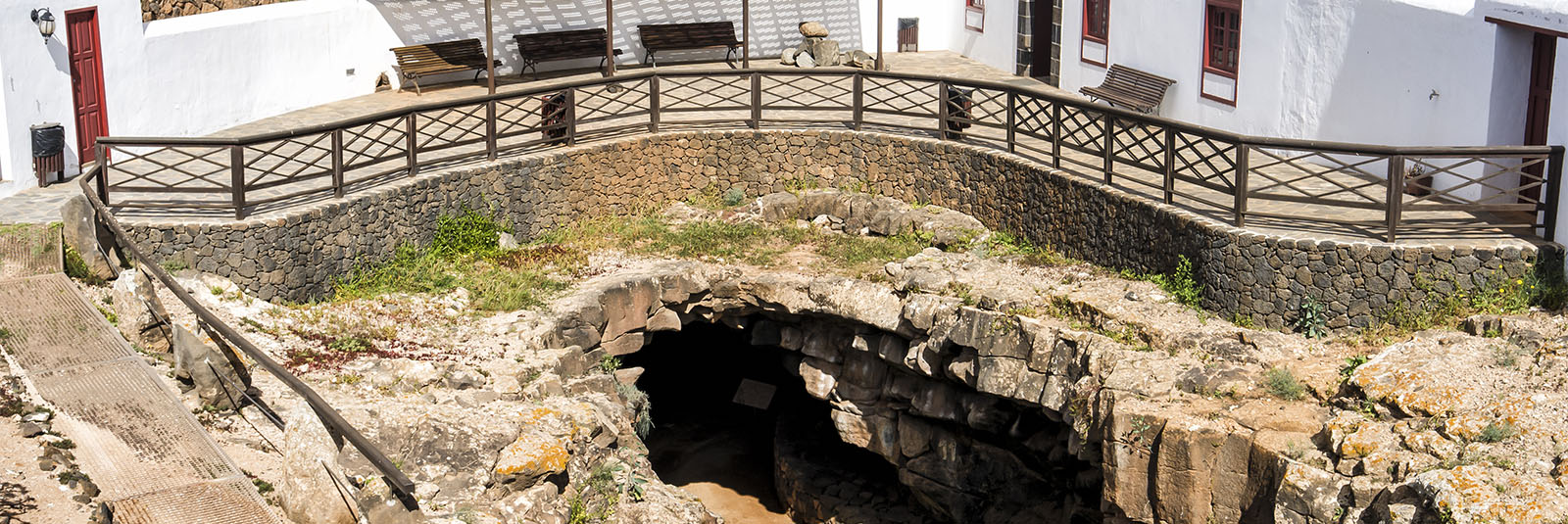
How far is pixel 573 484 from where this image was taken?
12164 millimetres

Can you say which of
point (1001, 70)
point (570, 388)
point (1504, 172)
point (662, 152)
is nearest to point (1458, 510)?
point (1504, 172)

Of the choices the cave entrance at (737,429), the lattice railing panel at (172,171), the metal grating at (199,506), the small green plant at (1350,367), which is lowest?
the cave entrance at (737,429)

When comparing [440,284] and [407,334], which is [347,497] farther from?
[440,284]

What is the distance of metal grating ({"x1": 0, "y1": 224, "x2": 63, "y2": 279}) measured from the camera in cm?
1227

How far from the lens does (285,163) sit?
49.1 ft

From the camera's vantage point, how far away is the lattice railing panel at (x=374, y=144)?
613 inches

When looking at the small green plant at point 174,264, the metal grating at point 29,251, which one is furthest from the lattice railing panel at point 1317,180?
the metal grating at point 29,251

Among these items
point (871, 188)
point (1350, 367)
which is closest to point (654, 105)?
point (871, 188)

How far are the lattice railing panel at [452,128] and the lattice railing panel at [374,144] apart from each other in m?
0.25

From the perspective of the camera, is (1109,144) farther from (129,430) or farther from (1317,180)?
(129,430)

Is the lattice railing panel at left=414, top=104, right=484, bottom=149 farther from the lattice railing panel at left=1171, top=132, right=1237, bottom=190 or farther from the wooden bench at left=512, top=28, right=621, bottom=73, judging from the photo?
the lattice railing panel at left=1171, top=132, right=1237, bottom=190

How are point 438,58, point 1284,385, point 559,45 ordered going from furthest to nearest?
1. point 559,45
2. point 438,58
3. point 1284,385

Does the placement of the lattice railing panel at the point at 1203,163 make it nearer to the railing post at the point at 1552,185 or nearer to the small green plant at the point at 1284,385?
the small green plant at the point at 1284,385

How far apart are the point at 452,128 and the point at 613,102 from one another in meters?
3.05
